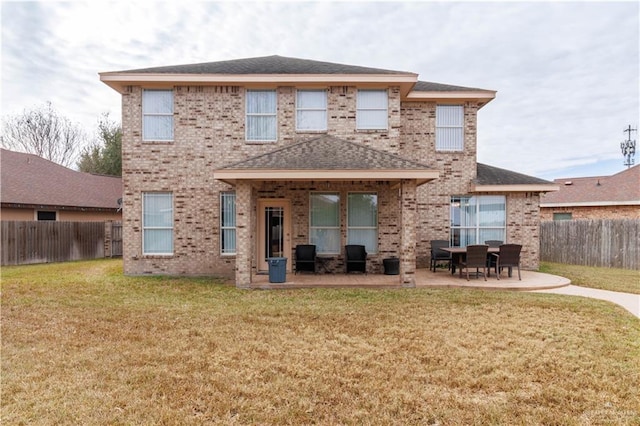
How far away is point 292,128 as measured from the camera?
12.0 meters

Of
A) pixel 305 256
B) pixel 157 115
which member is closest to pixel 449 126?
pixel 305 256

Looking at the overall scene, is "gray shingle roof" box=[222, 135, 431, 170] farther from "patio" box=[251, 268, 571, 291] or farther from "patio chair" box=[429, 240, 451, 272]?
"patio chair" box=[429, 240, 451, 272]

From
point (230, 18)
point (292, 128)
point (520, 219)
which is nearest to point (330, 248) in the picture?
point (292, 128)

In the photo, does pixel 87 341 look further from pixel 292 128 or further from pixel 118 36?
pixel 118 36

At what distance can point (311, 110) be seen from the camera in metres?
12.1

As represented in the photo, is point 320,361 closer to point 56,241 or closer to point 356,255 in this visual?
point 356,255

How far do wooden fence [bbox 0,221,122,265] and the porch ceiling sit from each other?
12322mm

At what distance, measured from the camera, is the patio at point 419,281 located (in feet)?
32.1

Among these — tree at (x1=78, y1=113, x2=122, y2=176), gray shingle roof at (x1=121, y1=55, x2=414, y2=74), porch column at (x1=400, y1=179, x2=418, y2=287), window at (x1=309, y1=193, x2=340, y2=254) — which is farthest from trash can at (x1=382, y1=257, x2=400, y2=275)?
tree at (x1=78, y1=113, x2=122, y2=176)

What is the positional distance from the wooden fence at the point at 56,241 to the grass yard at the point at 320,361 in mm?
9079

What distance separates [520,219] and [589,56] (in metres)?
8.88

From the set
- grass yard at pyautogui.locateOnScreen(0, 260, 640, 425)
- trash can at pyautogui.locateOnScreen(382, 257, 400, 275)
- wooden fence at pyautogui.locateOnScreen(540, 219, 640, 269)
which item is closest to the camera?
grass yard at pyautogui.locateOnScreen(0, 260, 640, 425)

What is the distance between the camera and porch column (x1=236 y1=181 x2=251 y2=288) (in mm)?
9781

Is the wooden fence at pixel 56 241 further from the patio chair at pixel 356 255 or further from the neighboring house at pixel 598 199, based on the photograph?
the neighboring house at pixel 598 199
